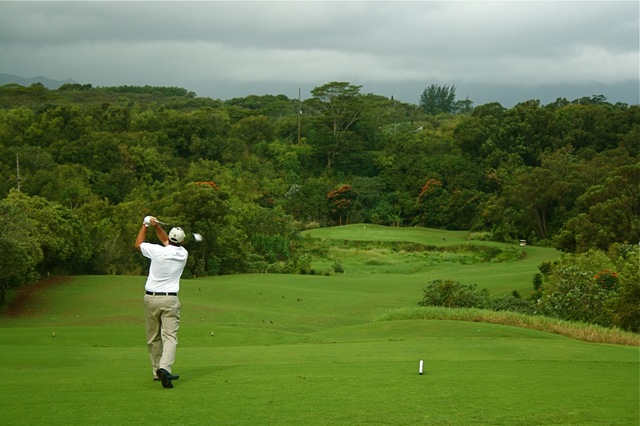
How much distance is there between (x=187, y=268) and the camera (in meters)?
47.0

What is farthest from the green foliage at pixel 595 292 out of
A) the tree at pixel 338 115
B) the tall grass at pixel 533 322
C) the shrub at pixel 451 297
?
the tree at pixel 338 115

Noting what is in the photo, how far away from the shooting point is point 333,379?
10.9m

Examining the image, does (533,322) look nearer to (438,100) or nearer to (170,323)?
(170,323)

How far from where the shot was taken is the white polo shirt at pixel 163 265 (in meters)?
10.4

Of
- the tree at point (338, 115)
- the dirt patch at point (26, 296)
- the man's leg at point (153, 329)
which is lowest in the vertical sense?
the dirt patch at point (26, 296)

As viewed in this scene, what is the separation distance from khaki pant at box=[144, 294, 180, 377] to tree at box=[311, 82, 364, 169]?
83.6 m

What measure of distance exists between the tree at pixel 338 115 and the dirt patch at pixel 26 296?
58618mm

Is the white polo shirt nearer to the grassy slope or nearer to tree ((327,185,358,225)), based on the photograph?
the grassy slope

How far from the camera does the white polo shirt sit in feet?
34.1

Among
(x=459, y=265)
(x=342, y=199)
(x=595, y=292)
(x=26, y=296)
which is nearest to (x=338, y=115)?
(x=342, y=199)

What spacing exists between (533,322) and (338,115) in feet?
242

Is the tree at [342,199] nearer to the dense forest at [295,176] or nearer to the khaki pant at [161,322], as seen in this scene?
the dense forest at [295,176]

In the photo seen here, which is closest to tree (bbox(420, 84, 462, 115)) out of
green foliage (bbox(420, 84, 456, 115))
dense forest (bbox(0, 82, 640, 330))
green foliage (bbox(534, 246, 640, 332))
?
green foliage (bbox(420, 84, 456, 115))

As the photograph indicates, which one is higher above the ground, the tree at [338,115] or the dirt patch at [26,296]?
the tree at [338,115]
